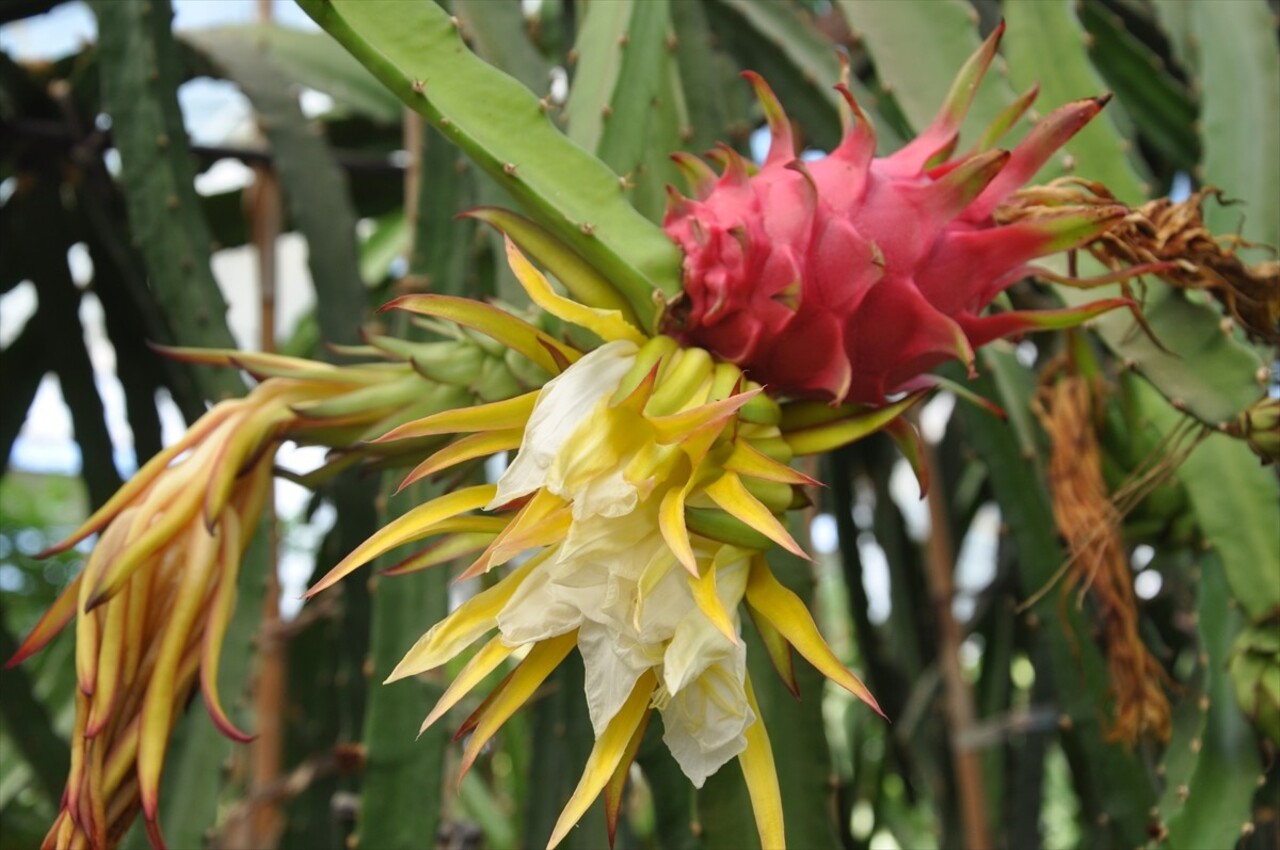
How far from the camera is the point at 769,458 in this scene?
45cm

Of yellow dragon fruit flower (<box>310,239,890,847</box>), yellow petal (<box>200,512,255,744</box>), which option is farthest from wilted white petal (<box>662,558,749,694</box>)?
yellow petal (<box>200,512,255,744</box>)

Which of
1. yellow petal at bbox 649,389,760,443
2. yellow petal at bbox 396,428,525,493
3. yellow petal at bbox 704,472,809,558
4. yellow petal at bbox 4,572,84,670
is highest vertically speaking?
yellow petal at bbox 649,389,760,443

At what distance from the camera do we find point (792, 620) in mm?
448

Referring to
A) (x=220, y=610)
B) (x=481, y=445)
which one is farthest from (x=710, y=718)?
(x=220, y=610)

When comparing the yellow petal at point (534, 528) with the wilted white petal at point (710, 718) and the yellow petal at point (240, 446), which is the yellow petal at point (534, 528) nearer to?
the wilted white petal at point (710, 718)

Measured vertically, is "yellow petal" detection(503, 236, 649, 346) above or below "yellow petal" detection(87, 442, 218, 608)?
above

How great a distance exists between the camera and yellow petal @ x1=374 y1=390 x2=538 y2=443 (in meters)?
Answer: 0.45

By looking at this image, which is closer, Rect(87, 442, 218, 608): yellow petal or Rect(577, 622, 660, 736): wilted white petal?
Rect(577, 622, 660, 736): wilted white petal

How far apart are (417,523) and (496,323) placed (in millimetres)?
88

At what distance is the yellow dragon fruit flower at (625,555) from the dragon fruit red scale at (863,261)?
28 mm

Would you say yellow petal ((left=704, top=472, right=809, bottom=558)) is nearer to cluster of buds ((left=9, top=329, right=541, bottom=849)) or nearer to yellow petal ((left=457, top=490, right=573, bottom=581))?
yellow petal ((left=457, top=490, right=573, bottom=581))

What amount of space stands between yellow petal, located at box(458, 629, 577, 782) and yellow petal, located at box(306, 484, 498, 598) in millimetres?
58

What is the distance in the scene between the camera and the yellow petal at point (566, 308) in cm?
46

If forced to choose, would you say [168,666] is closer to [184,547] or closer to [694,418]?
[184,547]
